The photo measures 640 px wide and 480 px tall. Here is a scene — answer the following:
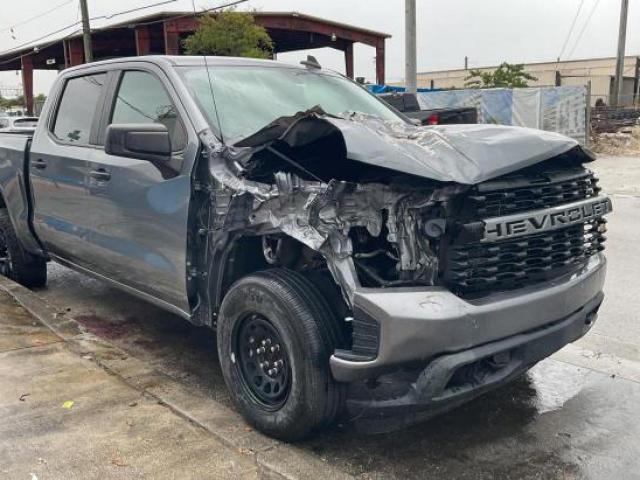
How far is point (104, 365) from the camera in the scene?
4.30m

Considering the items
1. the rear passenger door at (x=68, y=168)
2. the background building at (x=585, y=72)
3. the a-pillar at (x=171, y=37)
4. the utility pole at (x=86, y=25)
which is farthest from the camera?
the background building at (x=585, y=72)

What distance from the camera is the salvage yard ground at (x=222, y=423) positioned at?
Answer: 3066 millimetres

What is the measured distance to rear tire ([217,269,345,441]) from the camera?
2979 mm

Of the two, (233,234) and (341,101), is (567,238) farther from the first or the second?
(341,101)

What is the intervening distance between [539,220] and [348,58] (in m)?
34.5

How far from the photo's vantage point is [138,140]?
11.6ft

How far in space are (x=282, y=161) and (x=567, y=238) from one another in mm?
1430

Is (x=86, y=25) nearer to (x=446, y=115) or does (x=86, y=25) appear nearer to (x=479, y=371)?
(x=446, y=115)

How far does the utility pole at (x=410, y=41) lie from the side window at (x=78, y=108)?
9.20 meters

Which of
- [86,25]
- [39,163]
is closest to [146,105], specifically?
[39,163]

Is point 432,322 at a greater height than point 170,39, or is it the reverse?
point 170,39

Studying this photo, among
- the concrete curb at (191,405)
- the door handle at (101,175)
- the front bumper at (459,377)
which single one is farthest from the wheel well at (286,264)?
the door handle at (101,175)

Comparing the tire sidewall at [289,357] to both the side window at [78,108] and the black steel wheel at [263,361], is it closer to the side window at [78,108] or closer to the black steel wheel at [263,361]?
the black steel wheel at [263,361]

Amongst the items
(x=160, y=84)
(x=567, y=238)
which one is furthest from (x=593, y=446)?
(x=160, y=84)
